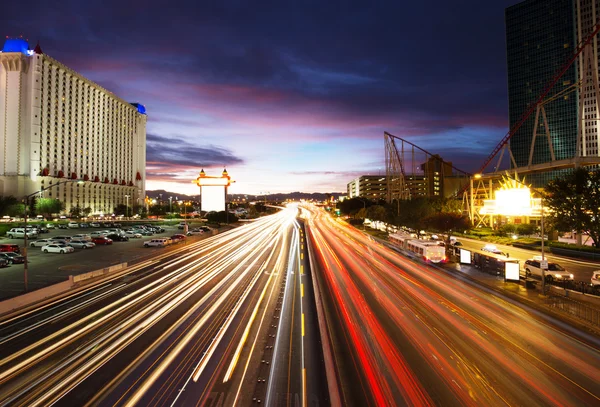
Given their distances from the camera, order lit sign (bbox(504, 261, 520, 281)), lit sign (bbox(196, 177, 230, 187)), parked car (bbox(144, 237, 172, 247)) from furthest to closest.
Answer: lit sign (bbox(196, 177, 230, 187)), parked car (bbox(144, 237, 172, 247)), lit sign (bbox(504, 261, 520, 281))

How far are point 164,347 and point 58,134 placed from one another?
454 feet

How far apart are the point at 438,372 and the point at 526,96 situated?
186764mm

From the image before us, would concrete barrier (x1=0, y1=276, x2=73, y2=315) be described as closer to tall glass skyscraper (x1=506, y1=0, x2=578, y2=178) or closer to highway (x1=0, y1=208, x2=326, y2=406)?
highway (x1=0, y1=208, x2=326, y2=406)

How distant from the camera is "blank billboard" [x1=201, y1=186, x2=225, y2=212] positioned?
73.4m

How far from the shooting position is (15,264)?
32906 mm

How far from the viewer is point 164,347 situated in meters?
13.5

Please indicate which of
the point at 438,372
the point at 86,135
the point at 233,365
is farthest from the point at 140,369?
the point at 86,135

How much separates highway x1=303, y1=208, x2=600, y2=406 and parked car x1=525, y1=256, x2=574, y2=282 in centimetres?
591

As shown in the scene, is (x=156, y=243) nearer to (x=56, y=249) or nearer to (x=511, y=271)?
(x=56, y=249)

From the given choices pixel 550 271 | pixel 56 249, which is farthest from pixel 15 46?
pixel 550 271

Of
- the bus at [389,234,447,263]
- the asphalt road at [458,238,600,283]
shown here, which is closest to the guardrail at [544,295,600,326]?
the asphalt road at [458,238,600,283]

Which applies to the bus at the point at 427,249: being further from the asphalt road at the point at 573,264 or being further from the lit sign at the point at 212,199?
the lit sign at the point at 212,199

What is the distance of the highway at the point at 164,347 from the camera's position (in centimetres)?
1029

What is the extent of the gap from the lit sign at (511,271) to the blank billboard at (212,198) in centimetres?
5881
